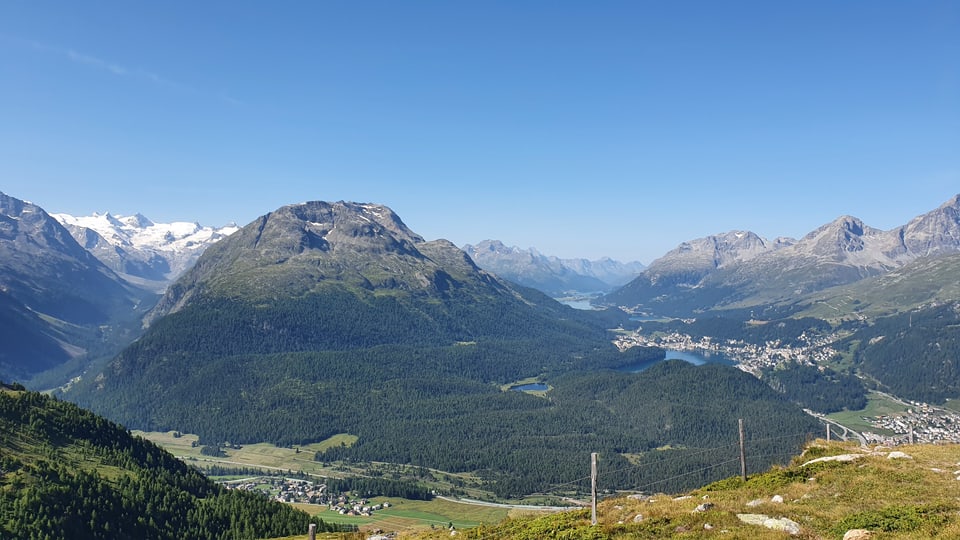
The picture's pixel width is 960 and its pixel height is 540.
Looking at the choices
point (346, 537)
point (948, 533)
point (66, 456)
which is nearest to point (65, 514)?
point (66, 456)

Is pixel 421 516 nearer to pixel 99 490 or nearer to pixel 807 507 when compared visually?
pixel 99 490

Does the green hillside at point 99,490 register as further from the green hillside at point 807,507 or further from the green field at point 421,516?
the green hillside at point 807,507

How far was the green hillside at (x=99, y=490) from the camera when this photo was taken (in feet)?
324

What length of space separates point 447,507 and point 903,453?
567 ft

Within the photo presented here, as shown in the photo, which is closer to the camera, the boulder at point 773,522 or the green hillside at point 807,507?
the green hillside at point 807,507

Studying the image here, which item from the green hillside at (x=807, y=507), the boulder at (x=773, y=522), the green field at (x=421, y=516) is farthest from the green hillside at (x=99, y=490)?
the boulder at (x=773, y=522)

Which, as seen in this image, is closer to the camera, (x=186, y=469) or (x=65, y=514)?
(x=65, y=514)

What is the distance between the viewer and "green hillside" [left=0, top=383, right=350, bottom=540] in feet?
324

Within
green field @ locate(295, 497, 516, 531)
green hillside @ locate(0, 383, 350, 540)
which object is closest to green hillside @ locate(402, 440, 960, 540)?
green hillside @ locate(0, 383, 350, 540)

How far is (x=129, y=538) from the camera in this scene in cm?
10512

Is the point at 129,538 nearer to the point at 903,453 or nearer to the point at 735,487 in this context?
the point at 735,487

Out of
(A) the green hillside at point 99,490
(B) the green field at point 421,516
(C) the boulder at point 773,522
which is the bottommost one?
(B) the green field at point 421,516

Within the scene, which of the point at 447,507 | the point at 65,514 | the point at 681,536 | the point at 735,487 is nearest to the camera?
the point at 681,536

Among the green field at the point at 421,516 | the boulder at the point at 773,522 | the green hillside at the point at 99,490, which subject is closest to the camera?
the boulder at the point at 773,522
